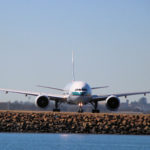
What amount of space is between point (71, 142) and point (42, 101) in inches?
981

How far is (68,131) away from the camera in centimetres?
5803

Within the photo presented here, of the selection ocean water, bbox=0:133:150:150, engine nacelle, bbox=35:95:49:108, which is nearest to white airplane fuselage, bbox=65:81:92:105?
engine nacelle, bbox=35:95:49:108

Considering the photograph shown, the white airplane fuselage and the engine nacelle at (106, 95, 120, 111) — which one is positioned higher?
the white airplane fuselage

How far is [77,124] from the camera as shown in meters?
58.4

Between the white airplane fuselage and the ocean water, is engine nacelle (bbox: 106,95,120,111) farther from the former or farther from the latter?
the ocean water

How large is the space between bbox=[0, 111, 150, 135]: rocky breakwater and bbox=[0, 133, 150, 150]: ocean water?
6.86 feet

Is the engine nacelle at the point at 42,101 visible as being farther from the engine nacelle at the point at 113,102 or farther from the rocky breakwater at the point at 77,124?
the rocky breakwater at the point at 77,124

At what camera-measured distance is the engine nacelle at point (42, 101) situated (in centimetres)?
7444

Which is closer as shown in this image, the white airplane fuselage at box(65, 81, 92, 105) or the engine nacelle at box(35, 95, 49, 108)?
the white airplane fuselage at box(65, 81, 92, 105)

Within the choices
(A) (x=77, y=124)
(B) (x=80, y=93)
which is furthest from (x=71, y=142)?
(B) (x=80, y=93)

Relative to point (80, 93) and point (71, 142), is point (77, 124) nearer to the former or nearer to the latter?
point (71, 142)

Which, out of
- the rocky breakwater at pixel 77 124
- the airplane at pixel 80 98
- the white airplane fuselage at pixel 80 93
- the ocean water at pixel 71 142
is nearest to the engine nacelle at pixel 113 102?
the airplane at pixel 80 98

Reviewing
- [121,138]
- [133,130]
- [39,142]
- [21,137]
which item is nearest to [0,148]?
[39,142]

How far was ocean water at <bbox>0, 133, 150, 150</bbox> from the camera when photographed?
153 ft
